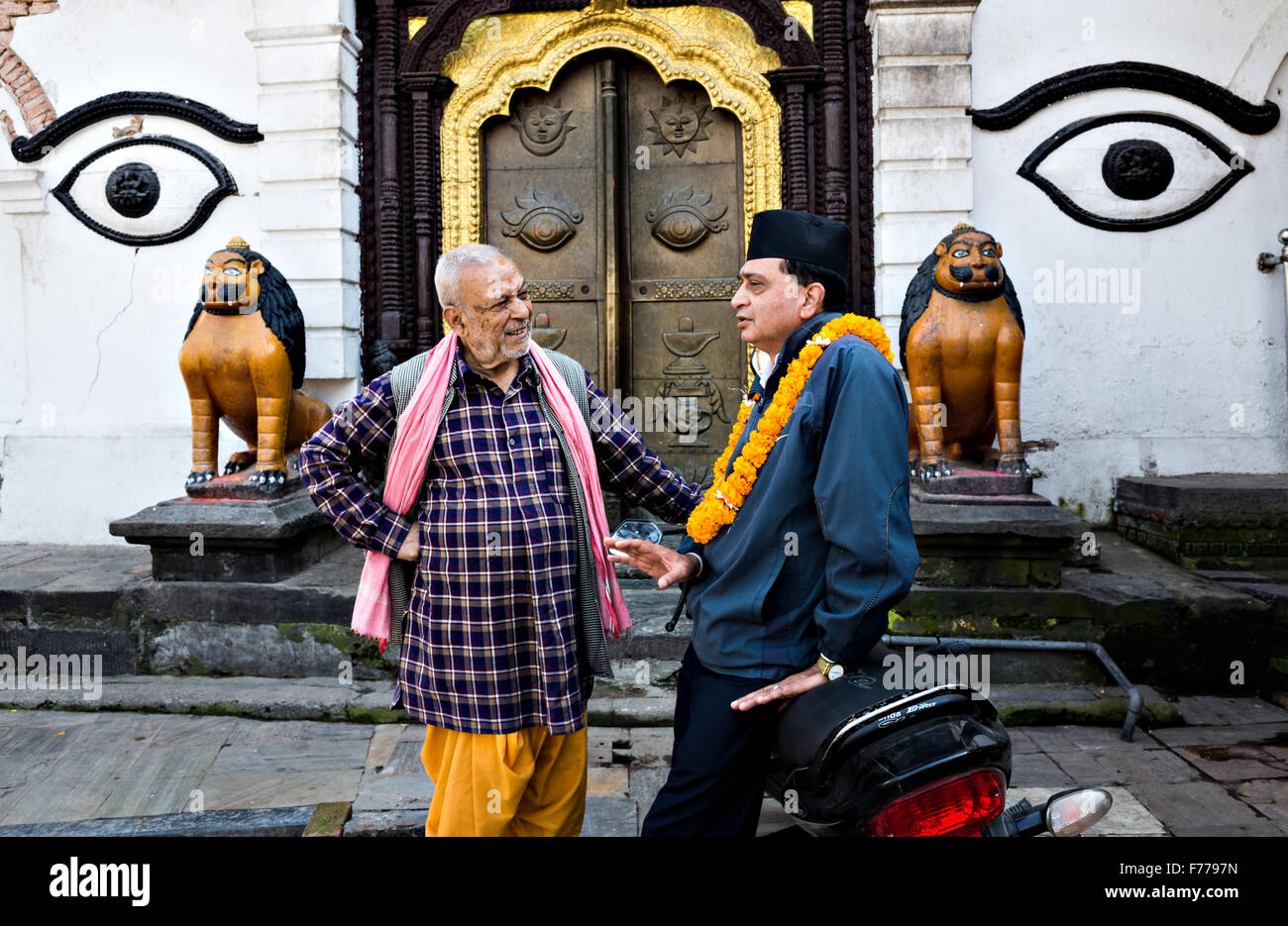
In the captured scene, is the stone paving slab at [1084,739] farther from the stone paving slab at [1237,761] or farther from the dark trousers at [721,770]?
the dark trousers at [721,770]

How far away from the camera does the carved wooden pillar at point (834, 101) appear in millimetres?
6273

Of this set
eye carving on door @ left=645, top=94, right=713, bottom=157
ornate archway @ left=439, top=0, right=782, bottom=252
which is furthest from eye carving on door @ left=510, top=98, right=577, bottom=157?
eye carving on door @ left=645, top=94, right=713, bottom=157

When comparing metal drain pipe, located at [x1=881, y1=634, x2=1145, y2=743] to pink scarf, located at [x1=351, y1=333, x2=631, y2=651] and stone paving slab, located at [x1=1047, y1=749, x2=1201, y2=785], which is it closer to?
stone paving slab, located at [x1=1047, y1=749, x2=1201, y2=785]

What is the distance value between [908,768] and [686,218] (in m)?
5.15

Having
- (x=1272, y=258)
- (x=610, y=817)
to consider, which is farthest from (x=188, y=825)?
(x=1272, y=258)

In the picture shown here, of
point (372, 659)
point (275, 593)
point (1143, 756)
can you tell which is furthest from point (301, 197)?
point (1143, 756)

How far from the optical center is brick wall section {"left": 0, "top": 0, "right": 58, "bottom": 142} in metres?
6.55

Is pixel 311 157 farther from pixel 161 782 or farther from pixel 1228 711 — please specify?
pixel 1228 711

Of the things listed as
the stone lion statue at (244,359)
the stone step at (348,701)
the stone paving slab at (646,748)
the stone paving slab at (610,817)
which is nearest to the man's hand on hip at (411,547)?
the stone paving slab at (610,817)

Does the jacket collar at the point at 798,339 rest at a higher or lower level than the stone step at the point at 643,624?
higher

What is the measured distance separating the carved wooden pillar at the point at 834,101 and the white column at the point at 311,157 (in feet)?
10.3

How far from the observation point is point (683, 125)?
6.50 meters

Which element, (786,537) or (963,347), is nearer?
(786,537)

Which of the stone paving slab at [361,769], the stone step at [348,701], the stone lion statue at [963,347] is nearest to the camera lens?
the stone paving slab at [361,769]
